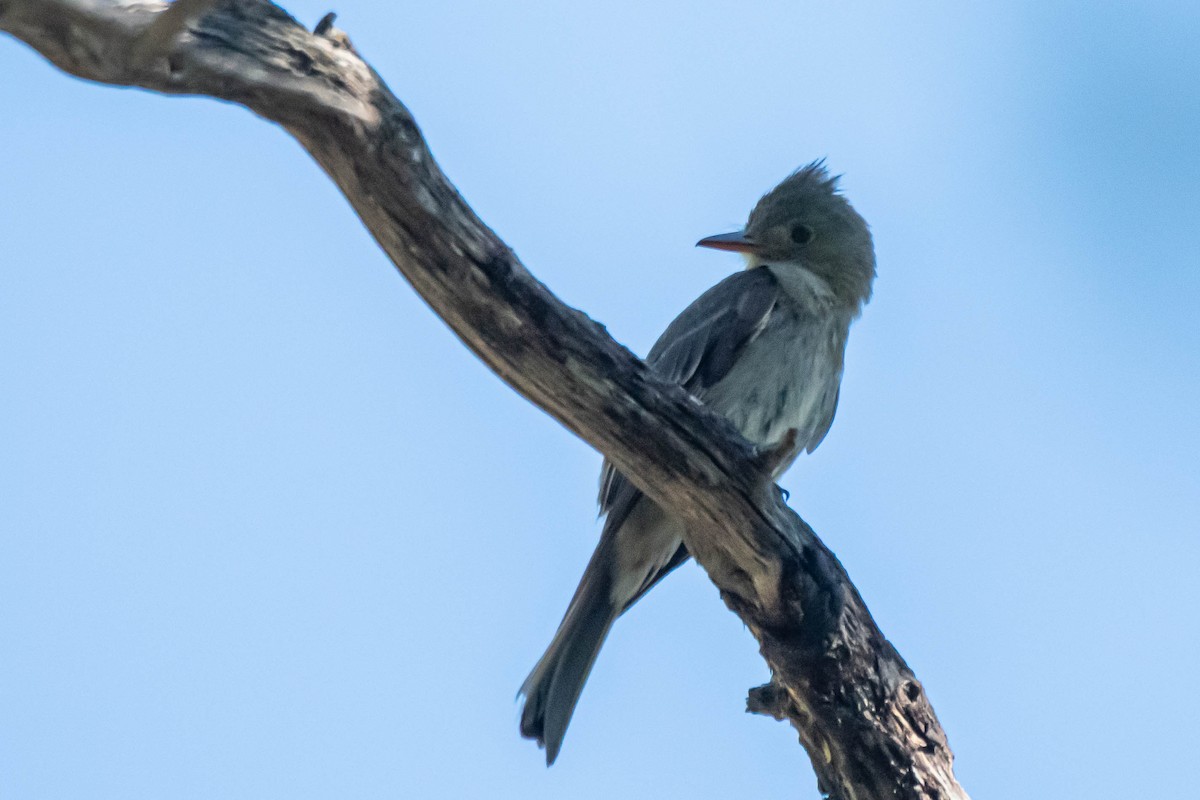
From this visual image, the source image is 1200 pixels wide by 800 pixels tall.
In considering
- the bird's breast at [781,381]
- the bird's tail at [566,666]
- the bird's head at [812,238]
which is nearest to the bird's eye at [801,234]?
the bird's head at [812,238]

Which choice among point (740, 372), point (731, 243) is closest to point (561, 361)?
point (740, 372)

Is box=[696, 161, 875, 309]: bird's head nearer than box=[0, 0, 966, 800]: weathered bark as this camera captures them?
No

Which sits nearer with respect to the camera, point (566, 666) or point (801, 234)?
point (566, 666)

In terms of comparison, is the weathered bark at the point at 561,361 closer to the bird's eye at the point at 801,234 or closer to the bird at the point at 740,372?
the bird at the point at 740,372

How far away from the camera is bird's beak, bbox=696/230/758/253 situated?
724cm

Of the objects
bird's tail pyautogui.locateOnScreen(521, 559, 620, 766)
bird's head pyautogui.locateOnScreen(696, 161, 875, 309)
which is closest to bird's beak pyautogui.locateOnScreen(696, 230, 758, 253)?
bird's head pyautogui.locateOnScreen(696, 161, 875, 309)

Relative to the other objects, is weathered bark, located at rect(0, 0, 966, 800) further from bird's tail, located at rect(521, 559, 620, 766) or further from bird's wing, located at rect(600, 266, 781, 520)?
bird's wing, located at rect(600, 266, 781, 520)

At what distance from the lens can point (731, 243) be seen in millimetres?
7258

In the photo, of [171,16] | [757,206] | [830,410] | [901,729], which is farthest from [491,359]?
[757,206]

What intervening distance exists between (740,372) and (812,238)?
1.57 m

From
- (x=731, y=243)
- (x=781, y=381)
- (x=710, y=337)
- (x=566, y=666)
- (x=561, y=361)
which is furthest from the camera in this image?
(x=731, y=243)

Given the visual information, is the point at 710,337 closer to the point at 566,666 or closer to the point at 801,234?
the point at 801,234

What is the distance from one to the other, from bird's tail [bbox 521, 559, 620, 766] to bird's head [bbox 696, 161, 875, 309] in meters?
2.21

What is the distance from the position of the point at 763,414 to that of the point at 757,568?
153 centimetres
